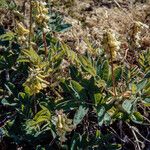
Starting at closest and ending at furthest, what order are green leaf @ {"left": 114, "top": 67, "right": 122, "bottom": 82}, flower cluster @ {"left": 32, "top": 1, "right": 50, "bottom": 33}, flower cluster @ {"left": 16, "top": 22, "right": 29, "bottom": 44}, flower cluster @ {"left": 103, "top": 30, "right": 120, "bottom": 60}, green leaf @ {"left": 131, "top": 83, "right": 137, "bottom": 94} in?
flower cluster @ {"left": 103, "top": 30, "right": 120, "bottom": 60}, green leaf @ {"left": 131, "top": 83, "right": 137, "bottom": 94}, green leaf @ {"left": 114, "top": 67, "right": 122, "bottom": 82}, flower cluster @ {"left": 32, "top": 1, "right": 50, "bottom": 33}, flower cluster @ {"left": 16, "top": 22, "right": 29, "bottom": 44}

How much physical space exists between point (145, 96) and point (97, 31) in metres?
1.15

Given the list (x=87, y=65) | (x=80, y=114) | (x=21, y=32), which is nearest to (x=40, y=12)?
(x=21, y=32)

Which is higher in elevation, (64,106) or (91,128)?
(64,106)

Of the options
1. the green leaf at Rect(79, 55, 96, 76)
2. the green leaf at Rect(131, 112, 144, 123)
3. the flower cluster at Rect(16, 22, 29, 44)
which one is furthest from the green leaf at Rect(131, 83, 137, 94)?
the flower cluster at Rect(16, 22, 29, 44)

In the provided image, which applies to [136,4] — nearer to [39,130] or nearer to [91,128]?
[91,128]

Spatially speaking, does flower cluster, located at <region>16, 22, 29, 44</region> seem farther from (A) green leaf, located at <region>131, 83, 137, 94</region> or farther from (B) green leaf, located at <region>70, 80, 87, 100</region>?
(A) green leaf, located at <region>131, 83, 137, 94</region>

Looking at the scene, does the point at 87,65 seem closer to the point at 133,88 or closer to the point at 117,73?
the point at 117,73

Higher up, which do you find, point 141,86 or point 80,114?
point 141,86

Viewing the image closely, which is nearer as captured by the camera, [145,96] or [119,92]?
[145,96]

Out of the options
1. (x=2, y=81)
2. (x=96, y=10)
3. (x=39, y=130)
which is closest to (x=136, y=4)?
(x=96, y=10)

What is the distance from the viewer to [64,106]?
228 cm

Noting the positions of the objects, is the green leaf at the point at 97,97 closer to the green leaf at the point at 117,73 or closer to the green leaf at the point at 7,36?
the green leaf at the point at 117,73

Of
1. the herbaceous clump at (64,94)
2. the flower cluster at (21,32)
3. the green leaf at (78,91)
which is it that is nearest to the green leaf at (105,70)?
the herbaceous clump at (64,94)

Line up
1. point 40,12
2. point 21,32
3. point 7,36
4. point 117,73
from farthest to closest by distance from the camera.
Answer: point 7,36
point 21,32
point 40,12
point 117,73
